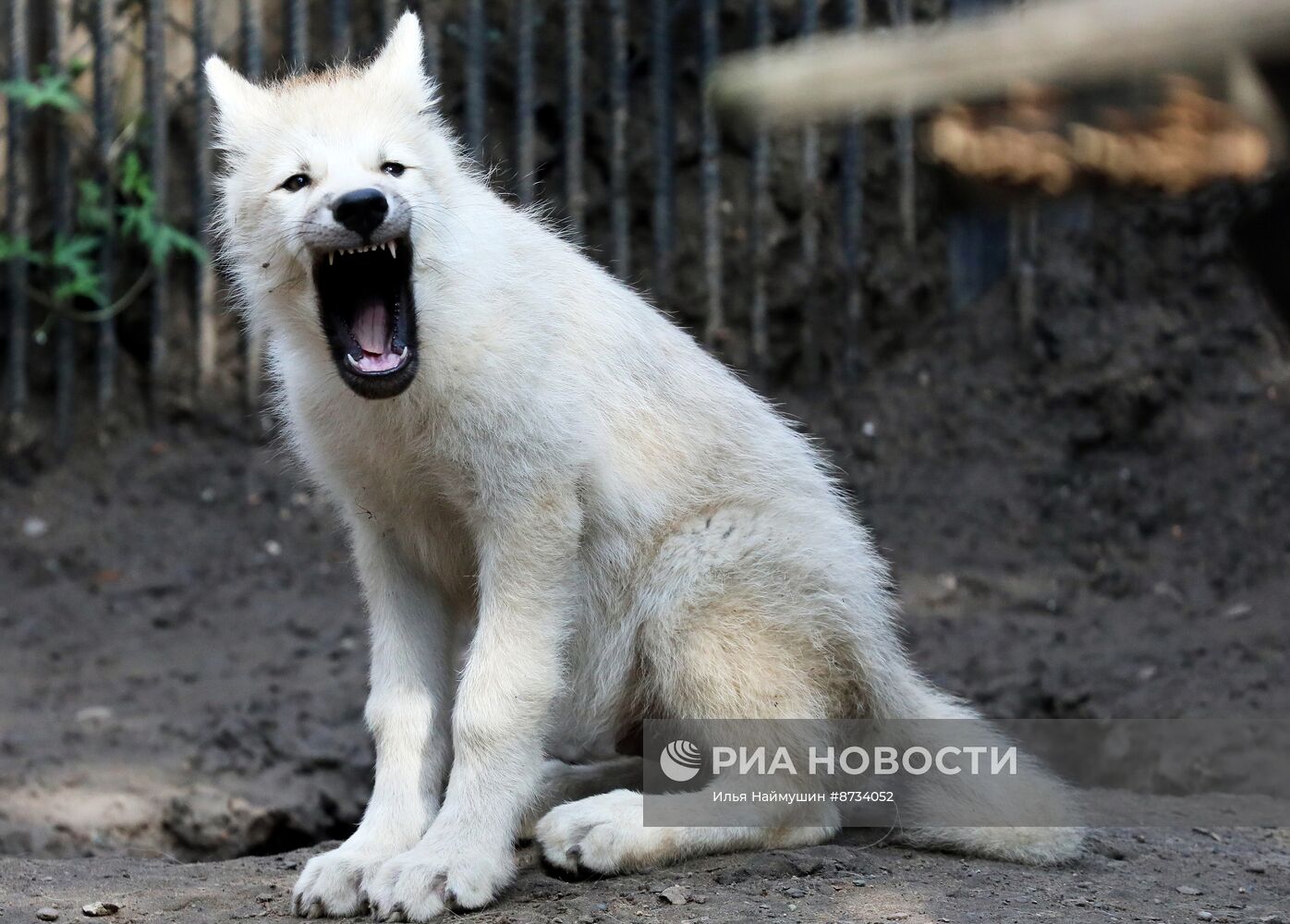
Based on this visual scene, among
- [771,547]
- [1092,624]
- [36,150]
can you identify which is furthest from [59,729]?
[1092,624]

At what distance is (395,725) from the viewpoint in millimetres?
4363

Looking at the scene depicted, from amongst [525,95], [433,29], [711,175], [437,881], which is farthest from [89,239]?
[437,881]

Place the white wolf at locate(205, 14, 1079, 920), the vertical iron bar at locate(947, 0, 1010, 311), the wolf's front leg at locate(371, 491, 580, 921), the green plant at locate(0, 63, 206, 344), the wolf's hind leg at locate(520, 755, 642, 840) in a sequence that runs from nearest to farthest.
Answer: the wolf's front leg at locate(371, 491, 580, 921) < the white wolf at locate(205, 14, 1079, 920) < the wolf's hind leg at locate(520, 755, 642, 840) < the green plant at locate(0, 63, 206, 344) < the vertical iron bar at locate(947, 0, 1010, 311)

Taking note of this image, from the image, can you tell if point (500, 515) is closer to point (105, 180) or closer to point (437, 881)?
point (437, 881)

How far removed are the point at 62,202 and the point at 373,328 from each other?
5552 millimetres

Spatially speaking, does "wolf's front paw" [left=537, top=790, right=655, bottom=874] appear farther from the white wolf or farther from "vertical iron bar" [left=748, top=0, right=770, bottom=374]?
"vertical iron bar" [left=748, top=0, right=770, bottom=374]

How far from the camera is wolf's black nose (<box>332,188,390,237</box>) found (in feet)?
12.9

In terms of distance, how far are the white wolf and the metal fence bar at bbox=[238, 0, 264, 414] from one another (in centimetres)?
441

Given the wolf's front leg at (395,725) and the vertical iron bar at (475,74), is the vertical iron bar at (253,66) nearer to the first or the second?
the vertical iron bar at (475,74)

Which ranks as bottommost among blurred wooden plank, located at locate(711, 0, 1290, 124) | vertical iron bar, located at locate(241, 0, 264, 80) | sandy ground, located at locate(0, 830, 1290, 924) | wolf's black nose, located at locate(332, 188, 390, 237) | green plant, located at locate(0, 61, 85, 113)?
sandy ground, located at locate(0, 830, 1290, 924)

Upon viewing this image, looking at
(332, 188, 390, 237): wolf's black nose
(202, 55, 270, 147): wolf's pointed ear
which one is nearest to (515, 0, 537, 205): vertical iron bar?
(202, 55, 270, 147): wolf's pointed ear

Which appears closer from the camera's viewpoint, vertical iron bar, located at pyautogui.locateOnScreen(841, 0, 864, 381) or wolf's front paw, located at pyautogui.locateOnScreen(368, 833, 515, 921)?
wolf's front paw, located at pyautogui.locateOnScreen(368, 833, 515, 921)

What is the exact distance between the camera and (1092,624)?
7.43 metres

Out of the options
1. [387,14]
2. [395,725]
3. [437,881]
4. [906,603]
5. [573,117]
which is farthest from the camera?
[573,117]
